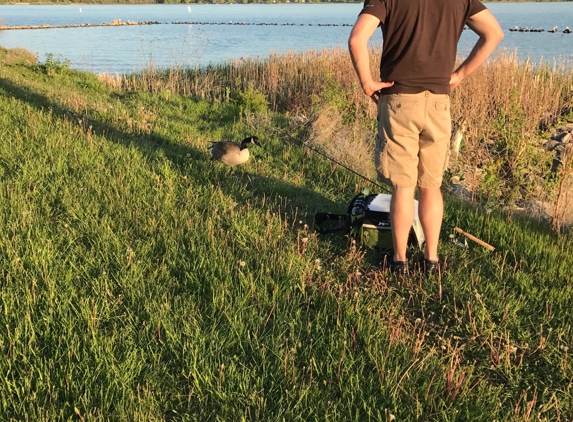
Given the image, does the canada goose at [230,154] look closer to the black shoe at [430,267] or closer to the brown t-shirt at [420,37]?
the brown t-shirt at [420,37]

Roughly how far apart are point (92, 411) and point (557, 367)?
2.46 m

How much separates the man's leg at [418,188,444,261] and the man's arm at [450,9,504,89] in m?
0.84

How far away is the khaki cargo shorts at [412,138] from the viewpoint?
3.52 meters

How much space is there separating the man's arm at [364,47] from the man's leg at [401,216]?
2.56 ft

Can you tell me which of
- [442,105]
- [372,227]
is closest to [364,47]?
[442,105]

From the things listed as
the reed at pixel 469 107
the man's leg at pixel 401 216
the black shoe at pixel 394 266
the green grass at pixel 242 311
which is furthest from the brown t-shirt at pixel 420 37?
the reed at pixel 469 107

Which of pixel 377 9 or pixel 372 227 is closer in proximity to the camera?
pixel 377 9

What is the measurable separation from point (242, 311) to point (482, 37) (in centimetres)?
→ 265

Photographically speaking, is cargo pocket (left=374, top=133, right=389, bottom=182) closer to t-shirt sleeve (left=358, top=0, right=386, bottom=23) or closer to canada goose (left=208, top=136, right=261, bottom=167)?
t-shirt sleeve (left=358, top=0, right=386, bottom=23)

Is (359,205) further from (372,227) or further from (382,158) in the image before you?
(382,158)

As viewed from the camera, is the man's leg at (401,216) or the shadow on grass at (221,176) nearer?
the man's leg at (401,216)

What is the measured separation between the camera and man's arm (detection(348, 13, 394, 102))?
3.36 m

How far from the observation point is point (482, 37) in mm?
3682

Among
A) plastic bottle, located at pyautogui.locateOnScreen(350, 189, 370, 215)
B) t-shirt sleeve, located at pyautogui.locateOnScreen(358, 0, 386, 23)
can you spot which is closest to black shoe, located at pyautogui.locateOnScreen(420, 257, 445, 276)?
plastic bottle, located at pyautogui.locateOnScreen(350, 189, 370, 215)
